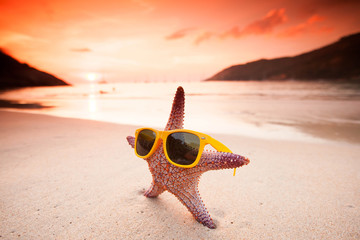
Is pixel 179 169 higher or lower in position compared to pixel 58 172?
higher

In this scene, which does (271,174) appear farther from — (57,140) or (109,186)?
(57,140)

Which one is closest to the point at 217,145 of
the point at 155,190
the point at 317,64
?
the point at 155,190

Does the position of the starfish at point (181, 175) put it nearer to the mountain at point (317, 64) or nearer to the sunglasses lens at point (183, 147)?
the sunglasses lens at point (183, 147)

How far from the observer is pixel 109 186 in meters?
2.73

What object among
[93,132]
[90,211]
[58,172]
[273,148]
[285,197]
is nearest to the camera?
[90,211]

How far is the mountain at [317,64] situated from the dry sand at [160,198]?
2924 inches

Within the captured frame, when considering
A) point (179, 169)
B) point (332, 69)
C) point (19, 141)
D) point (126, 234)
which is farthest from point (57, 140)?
point (332, 69)

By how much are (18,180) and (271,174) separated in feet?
13.3

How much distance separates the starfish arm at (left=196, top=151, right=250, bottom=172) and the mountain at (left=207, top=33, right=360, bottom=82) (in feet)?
251

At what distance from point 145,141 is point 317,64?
351 ft

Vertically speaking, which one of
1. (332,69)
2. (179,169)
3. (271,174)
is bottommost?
(271,174)

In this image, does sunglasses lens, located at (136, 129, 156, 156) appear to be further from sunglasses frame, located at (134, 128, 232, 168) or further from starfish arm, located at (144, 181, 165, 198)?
starfish arm, located at (144, 181, 165, 198)

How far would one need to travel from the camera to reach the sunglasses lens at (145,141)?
202cm

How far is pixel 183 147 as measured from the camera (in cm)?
178
